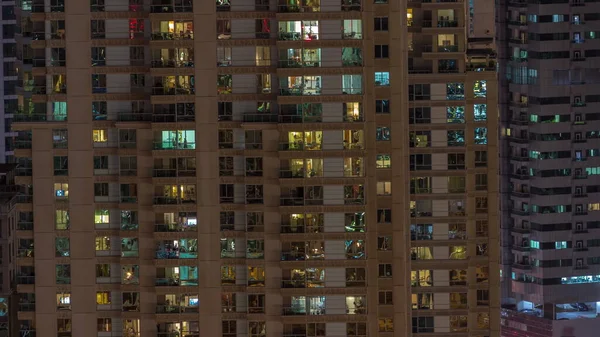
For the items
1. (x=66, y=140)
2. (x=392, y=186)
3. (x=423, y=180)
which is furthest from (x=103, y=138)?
(x=423, y=180)

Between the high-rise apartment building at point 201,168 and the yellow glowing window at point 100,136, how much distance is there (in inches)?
2.0

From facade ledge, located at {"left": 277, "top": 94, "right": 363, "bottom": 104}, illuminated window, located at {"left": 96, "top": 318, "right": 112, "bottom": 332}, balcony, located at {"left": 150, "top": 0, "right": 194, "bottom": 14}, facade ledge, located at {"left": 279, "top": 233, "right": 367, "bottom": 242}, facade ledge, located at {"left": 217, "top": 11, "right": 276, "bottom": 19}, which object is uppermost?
balcony, located at {"left": 150, "top": 0, "right": 194, "bottom": 14}

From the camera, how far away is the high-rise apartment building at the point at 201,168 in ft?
340

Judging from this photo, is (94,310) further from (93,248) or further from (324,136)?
(324,136)

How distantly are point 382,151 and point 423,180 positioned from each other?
2258 centimetres

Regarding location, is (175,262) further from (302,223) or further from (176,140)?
(302,223)

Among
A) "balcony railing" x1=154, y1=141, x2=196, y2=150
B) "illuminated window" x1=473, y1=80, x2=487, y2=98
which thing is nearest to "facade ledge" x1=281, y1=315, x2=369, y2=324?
"balcony railing" x1=154, y1=141, x2=196, y2=150

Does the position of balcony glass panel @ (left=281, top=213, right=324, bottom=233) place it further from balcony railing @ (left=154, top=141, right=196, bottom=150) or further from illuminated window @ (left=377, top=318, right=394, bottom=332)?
illuminated window @ (left=377, top=318, right=394, bottom=332)

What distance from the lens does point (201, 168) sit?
343ft

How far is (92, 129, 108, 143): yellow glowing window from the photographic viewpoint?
105250 mm

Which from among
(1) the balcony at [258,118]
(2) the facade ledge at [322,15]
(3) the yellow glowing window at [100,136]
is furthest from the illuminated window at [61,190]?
(2) the facade ledge at [322,15]

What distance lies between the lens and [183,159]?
104 metres

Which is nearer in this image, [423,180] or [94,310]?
[94,310]

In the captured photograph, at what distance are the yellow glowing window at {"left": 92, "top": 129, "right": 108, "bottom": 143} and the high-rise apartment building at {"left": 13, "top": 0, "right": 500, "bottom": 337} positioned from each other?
0.17 ft
